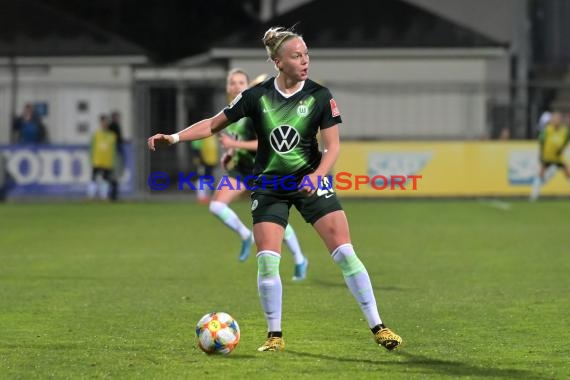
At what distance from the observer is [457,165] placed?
31453 mm

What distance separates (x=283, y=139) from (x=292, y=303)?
131 inches

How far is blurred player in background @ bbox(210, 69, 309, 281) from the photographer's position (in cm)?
1346

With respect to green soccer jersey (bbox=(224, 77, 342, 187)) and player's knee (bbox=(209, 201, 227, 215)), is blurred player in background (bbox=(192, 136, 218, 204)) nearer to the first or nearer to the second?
player's knee (bbox=(209, 201, 227, 215))

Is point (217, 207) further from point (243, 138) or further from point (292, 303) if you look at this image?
point (292, 303)

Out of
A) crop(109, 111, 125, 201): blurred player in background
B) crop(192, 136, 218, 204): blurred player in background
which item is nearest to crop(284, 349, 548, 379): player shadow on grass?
crop(192, 136, 218, 204): blurred player in background

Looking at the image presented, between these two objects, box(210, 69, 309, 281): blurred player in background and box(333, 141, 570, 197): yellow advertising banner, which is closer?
box(210, 69, 309, 281): blurred player in background

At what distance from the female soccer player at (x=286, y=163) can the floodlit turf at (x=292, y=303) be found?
1.33 ft

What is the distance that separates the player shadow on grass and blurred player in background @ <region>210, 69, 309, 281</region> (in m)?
4.86

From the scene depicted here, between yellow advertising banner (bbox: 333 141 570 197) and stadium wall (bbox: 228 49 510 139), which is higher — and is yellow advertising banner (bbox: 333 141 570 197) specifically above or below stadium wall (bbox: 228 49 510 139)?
below

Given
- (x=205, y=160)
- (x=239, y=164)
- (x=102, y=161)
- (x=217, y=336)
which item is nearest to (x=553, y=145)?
(x=205, y=160)

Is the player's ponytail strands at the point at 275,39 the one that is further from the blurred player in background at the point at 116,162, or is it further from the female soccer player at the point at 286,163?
the blurred player in background at the point at 116,162

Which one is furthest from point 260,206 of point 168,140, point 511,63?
point 511,63

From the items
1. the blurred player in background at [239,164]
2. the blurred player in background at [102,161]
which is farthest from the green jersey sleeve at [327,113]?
the blurred player in background at [102,161]

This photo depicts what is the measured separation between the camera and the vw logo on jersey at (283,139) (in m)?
8.70
